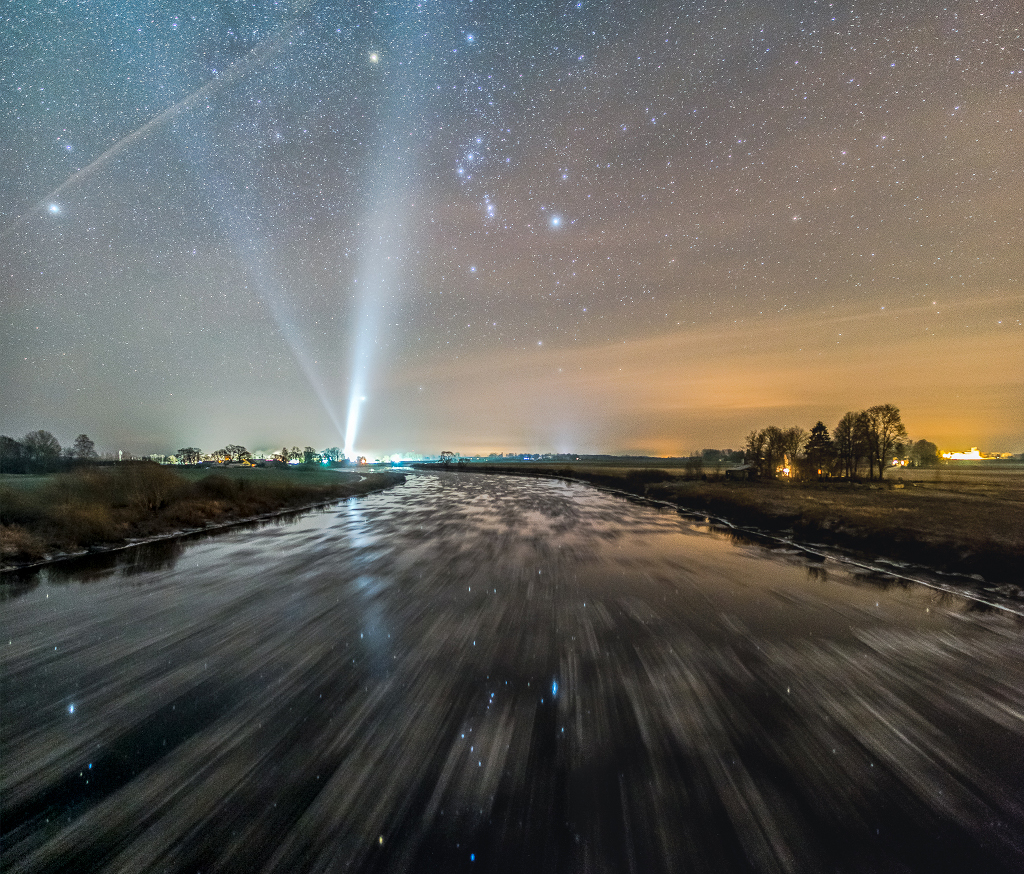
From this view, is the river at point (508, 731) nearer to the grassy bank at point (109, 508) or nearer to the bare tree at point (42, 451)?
the grassy bank at point (109, 508)

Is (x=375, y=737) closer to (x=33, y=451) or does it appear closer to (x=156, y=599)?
(x=156, y=599)

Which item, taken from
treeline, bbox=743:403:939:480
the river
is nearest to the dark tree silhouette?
treeline, bbox=743:403:939:480

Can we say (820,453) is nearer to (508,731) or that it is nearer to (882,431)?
(882,431)

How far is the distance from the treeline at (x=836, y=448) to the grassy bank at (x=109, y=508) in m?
72.6

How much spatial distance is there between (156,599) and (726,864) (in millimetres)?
9103

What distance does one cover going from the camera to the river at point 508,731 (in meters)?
2.84

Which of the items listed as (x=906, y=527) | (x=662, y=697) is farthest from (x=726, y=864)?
(x=906, y=527)

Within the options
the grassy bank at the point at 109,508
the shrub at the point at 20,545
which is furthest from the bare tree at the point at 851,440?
the shrub at the point at 20,545

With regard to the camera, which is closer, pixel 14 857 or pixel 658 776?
pixel 14 857

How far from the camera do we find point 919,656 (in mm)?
6016

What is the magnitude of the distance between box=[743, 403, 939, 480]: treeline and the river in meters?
77.1

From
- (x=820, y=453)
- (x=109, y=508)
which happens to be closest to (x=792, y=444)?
(x=820, y=453)

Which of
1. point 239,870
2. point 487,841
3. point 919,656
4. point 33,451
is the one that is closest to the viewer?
point 239,870

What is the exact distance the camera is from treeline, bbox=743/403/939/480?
7231cm
